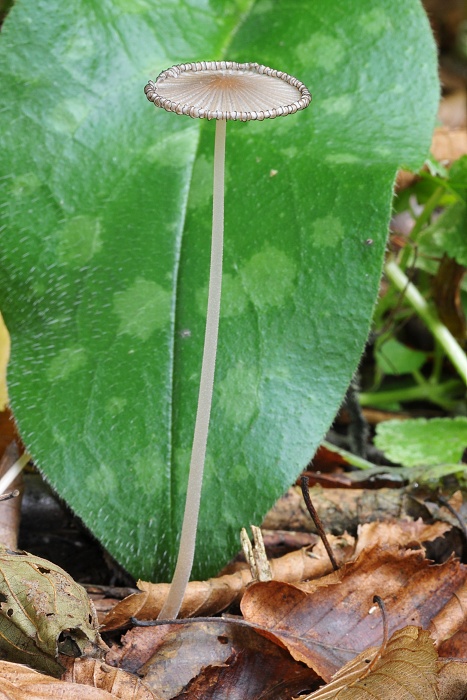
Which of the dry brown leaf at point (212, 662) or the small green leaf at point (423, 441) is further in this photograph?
the small green leaf at point (423, 441)

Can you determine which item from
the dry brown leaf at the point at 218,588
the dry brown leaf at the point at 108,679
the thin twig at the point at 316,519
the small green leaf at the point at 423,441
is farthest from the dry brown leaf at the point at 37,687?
the small green leaf at the point at 423,441

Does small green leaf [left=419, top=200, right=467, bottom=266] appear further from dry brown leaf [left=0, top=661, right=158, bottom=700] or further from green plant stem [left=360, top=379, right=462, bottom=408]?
dry brown leaf [left=0, top=661, right=158, bottom=700]

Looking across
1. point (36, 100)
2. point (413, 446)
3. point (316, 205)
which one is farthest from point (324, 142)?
point (413, 446)

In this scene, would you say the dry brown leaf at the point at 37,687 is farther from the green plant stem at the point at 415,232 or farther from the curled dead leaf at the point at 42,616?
the green plant stem at the point at 415,232

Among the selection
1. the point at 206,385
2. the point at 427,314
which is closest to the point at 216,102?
the point at 206,385

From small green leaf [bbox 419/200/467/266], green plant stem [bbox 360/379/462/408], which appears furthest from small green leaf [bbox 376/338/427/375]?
small green leaf [bbox 419/200/467/266]

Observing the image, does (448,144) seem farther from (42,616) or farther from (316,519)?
(42,616)

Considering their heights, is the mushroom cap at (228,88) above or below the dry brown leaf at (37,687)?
above
